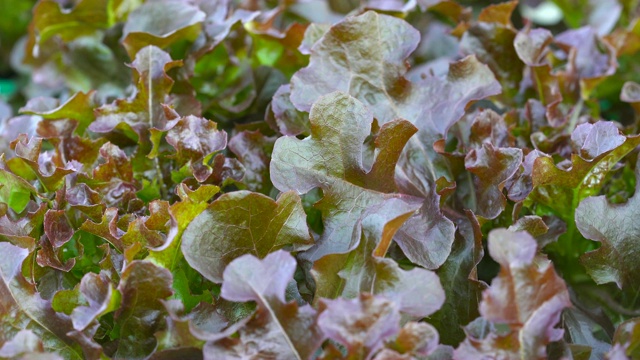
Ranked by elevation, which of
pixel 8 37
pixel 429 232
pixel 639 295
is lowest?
pixel 8 37

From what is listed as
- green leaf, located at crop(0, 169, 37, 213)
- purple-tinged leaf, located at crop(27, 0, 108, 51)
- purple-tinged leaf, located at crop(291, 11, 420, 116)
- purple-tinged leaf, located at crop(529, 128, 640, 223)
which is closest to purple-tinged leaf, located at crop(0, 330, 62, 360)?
green leaf, located at crop(0, 169, 37, 213)

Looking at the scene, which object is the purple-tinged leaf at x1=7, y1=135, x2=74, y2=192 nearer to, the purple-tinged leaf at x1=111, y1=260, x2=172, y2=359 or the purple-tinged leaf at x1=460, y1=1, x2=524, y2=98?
the purple-tinged leaf at x1=111, y1=260, x2=172, y2=359

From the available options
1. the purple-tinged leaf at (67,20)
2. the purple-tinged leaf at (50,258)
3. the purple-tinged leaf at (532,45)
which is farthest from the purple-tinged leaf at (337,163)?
the purple-tinged leaf at (67,20)

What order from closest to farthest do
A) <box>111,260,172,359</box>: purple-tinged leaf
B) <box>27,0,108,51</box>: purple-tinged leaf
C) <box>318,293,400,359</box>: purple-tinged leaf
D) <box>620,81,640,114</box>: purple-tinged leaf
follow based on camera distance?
1. <box>318,293,400,359</box>: purple-tinged leaf
2. <box>111,260,172,359</box>: purple-tinged leaf
3. <box>620,81,640,114</box>: purple-tinged leaf
4. <box>27,0,108,51</box>: purple-tinged leaf

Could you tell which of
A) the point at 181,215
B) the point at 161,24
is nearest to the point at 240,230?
the point at 181,215

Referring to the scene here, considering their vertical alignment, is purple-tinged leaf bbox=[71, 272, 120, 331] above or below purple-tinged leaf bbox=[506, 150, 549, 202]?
below

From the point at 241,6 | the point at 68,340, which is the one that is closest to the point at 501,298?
the point at 68,340

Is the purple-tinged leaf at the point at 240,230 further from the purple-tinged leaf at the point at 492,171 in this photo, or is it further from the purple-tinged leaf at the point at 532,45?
the purple-tinged leaf at the point at 532,45

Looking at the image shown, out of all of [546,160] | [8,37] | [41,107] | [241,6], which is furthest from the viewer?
[8,37]

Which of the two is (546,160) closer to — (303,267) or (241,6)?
(303,267)
